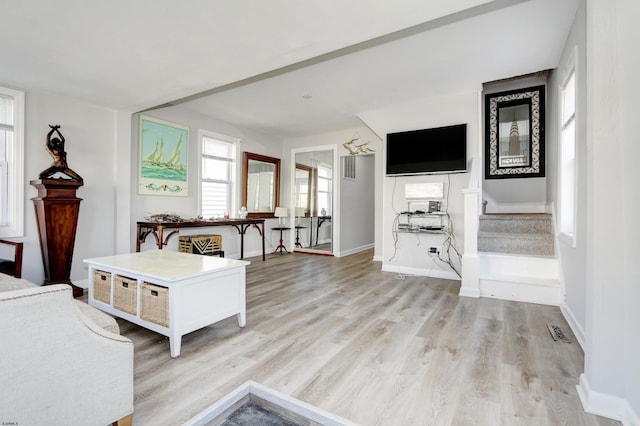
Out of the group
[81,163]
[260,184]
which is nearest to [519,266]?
[260,184]

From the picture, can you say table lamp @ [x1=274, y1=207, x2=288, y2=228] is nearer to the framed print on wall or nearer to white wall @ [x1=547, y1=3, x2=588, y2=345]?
the framed print on wall

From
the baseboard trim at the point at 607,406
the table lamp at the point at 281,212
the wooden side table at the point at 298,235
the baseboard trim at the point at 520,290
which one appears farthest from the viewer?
the wooden side table at the point at 298,235

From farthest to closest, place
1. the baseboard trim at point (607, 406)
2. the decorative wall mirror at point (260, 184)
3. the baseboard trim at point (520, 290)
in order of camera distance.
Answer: the decorative wall mirror at point (260, 184) < the baseboard trim at point (520, 290) < the baseboard trim at point (607, 406)

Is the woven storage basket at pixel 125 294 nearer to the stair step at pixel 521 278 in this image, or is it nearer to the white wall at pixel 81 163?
the white wall at pixel 81 163

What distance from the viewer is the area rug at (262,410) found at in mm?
1562

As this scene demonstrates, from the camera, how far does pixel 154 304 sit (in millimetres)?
2283

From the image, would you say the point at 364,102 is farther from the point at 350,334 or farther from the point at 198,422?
the point at 198,422

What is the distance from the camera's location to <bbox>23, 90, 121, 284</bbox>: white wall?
11.7ft

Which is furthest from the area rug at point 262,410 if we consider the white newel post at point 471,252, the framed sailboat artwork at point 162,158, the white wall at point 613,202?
the framed sailboat artwork at point 162,158

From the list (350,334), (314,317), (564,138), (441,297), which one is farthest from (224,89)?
(564,138)

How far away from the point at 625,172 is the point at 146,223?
4792 millimetres

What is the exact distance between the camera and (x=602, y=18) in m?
1.62

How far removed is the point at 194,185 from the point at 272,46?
3331mm

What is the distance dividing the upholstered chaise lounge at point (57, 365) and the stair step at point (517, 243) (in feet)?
14.0
